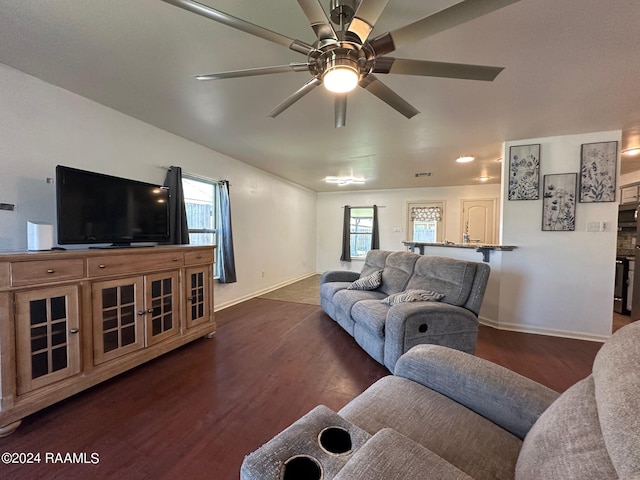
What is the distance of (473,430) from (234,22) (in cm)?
186

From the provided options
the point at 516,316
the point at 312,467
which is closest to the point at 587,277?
the point at 516,316

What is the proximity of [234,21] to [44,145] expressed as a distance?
2180 millimetres

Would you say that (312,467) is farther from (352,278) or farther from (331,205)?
(331,205)

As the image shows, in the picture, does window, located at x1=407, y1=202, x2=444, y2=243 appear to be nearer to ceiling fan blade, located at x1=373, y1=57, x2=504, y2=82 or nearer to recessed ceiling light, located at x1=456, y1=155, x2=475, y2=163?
recessed ceiling light, located at x1=456, y1=155, x2=475, y2=163

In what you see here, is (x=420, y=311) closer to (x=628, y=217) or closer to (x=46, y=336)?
(x=46, y=336)

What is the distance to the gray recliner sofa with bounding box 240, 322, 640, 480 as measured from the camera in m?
0.57

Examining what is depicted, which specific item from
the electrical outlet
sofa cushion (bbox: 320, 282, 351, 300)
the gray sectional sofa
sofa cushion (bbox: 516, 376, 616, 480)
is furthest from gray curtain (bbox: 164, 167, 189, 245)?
Answer: the electrical outlet

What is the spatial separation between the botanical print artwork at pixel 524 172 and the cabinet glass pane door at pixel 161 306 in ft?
13.3

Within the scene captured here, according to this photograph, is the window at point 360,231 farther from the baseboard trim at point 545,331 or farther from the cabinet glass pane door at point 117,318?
the cabinet glass pane door at point 117,318

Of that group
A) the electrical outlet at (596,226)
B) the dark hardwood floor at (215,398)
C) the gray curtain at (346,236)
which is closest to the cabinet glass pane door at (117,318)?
the dark hardwood floor at (215,398)

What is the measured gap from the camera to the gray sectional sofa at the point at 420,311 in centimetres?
215

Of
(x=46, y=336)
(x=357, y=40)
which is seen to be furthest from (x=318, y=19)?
(x=46, y=336)

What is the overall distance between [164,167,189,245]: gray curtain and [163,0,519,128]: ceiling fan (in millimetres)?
2008

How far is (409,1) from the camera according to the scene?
1366 millimetres
